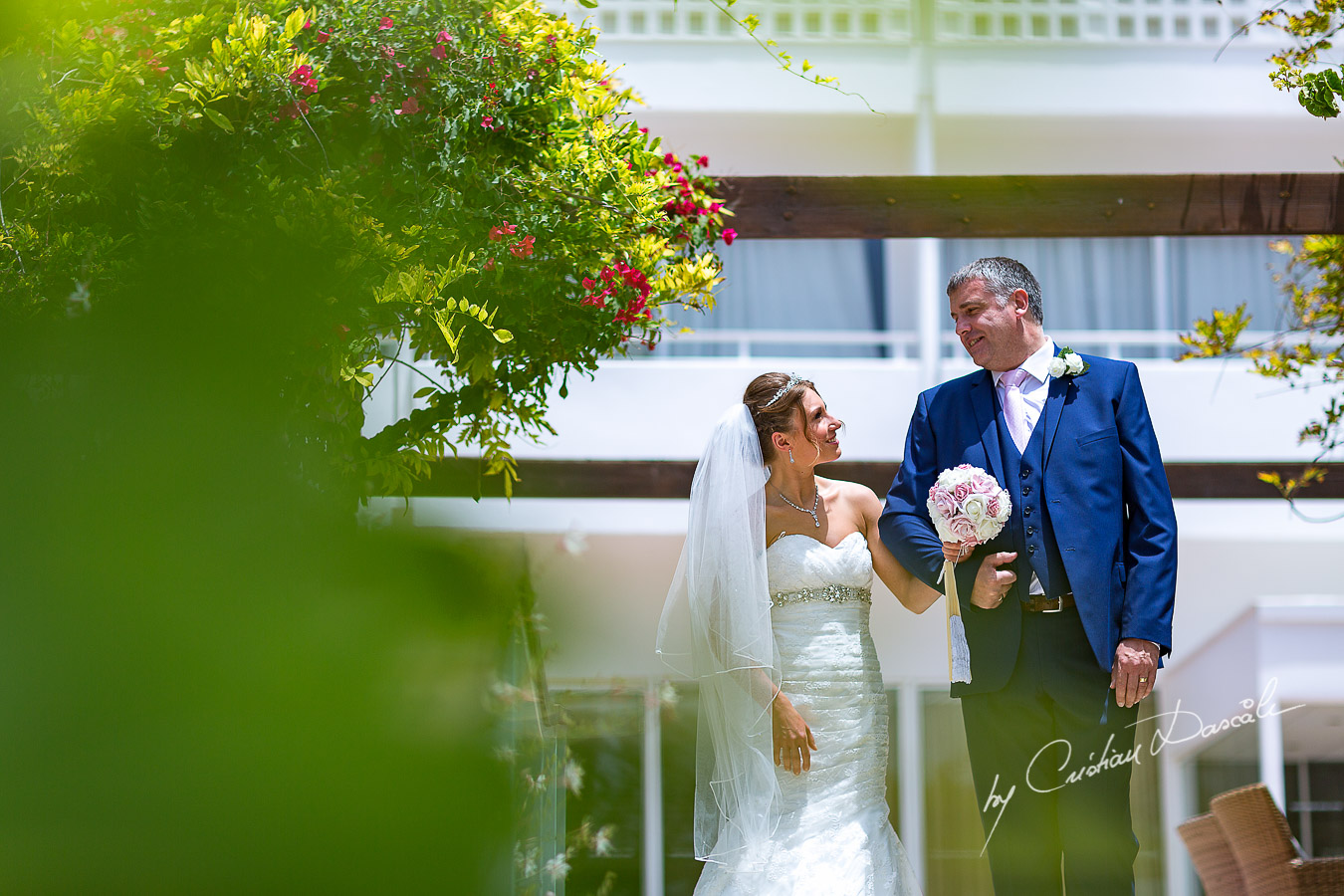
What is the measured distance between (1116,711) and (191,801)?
284 centimetres

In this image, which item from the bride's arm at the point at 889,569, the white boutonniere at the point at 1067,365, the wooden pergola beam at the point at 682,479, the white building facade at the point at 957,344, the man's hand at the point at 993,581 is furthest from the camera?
the white building facade at the point at 957,344

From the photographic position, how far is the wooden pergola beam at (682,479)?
5109 mm

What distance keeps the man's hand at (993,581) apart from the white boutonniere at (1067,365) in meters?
0.48

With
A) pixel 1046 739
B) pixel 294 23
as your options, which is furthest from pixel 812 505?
pixel 294 23

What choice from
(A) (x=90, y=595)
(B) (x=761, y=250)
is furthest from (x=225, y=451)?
(B) (x=761, y=250)

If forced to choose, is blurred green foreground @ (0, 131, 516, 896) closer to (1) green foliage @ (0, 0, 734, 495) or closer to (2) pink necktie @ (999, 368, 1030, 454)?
(1) green foliage @ (0, 0, 734, 495)

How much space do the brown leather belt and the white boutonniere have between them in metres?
0.55

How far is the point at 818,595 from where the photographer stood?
11.7 ft

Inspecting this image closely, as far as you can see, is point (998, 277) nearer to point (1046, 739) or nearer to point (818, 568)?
point (818, 568)

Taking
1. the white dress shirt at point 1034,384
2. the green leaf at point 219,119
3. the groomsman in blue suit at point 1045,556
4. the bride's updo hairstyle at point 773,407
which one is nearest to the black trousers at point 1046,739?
the groomsman in blue suit at point 1045,556

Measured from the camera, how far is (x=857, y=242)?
362 inches

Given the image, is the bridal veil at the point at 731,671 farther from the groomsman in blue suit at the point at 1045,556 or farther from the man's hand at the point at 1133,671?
the man's hand at the point at 1133,671

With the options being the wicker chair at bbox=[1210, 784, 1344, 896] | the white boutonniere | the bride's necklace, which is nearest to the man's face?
the white boutonniere

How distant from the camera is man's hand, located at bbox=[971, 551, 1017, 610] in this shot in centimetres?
301
